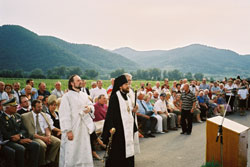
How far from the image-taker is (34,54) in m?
107

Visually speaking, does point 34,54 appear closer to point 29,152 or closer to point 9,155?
point 29,152

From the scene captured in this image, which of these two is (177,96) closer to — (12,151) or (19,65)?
(12,151)

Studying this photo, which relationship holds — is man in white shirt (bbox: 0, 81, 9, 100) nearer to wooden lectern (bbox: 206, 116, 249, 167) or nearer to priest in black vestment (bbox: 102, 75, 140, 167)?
priest in black vestment (bbox: 102, 75, 140, 167)

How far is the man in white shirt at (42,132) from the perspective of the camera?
5719mm

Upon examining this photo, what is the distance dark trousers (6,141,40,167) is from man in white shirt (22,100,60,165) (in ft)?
0.56

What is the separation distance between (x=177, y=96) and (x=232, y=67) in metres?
183

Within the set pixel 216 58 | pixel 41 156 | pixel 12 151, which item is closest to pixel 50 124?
pixel 41 156

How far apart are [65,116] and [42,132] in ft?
4.77

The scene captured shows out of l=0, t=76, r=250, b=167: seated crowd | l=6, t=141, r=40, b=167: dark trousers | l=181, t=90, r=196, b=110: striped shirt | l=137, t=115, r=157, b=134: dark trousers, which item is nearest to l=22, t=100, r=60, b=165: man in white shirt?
l=0, t=76, r=250, b=167: seated crowd

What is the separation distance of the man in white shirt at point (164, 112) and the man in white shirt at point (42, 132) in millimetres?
5947

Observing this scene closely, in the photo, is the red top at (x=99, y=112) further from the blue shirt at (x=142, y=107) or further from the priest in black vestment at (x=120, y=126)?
the priest in black vestment at (x=120, y=126)

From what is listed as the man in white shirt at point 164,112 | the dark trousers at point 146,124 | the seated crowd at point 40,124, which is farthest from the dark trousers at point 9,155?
the man in white shirt at point 164,112

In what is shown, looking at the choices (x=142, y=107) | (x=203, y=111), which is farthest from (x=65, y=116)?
(x=203, y=111)

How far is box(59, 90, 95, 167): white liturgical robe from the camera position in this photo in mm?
4949
